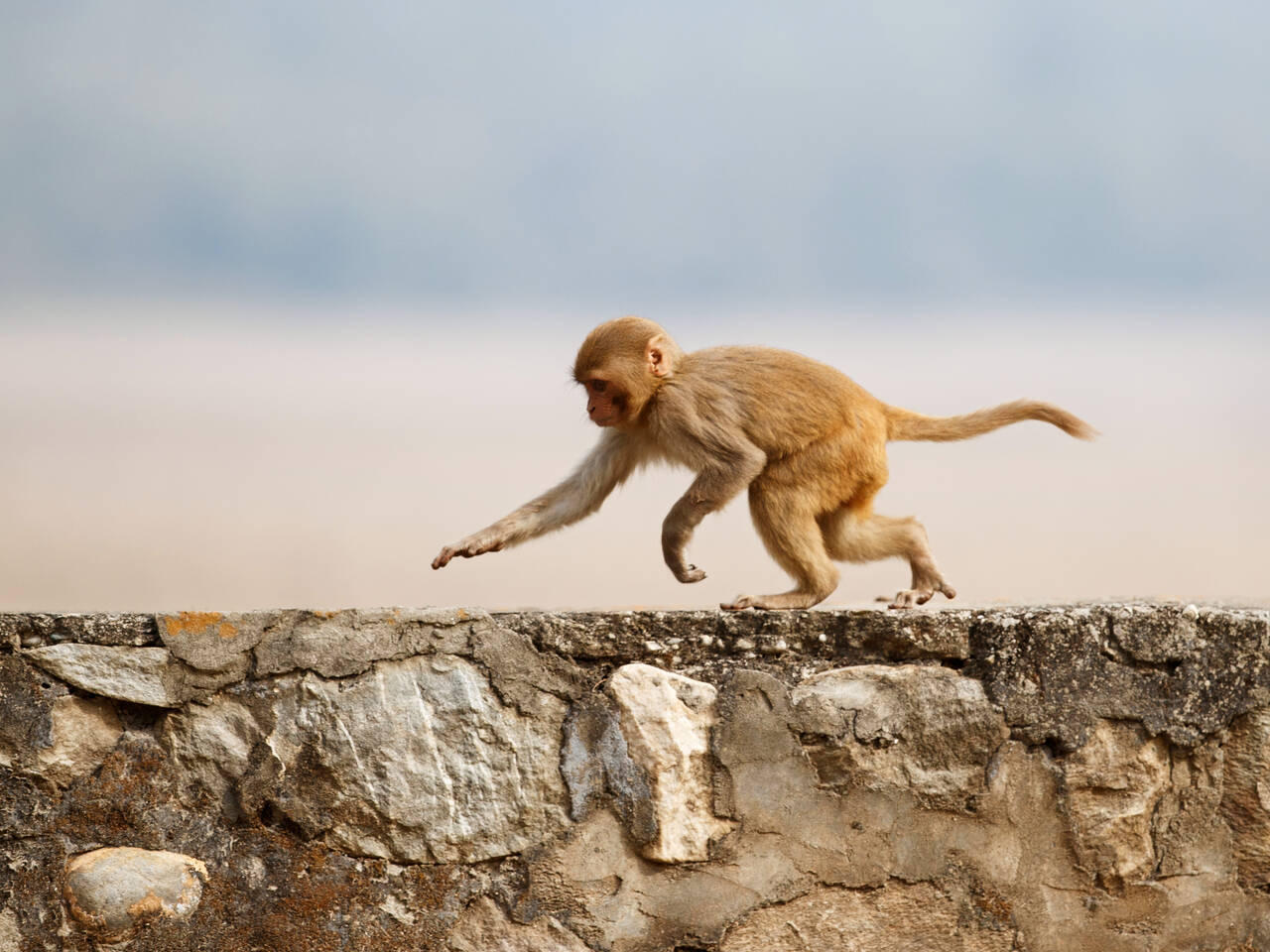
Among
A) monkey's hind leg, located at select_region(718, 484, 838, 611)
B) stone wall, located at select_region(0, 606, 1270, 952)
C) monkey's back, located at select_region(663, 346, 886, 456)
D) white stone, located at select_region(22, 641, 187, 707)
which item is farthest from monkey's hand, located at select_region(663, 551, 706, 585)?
white stone, located at select_region(22, 641, 187, 707)

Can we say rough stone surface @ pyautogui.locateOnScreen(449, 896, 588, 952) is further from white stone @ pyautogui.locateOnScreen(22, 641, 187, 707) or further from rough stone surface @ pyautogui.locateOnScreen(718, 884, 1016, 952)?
white stone @ pyautogui.locateOnScreen(22, 641, 187, 707)

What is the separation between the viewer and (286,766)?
3.76 m

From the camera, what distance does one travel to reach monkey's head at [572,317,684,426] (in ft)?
16.1

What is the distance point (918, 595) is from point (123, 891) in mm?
3054

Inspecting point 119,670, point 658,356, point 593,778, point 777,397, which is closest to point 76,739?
point 119,670

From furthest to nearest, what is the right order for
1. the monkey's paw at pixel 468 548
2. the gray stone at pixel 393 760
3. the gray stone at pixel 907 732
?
the monkey's paw at pixel 468 548, the gray stone at pixel 907 732, the gray stone at pixel 393 760

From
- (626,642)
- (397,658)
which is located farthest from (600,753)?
(397,658)

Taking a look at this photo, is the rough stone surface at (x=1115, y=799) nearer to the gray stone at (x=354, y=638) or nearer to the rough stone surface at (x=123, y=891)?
the gray stone at (x=354, y=638)

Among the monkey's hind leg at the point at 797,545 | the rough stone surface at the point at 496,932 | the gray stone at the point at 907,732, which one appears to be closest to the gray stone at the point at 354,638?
the rough stone surface at the point at 496,932

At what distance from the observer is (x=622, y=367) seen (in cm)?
488

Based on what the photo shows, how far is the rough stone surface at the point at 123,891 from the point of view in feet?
12.0

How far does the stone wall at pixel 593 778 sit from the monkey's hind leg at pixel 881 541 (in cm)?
112

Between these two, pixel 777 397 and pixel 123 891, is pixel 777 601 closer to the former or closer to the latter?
pixel 777 397

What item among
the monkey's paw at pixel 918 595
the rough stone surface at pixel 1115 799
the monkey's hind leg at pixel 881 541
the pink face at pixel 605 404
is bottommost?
the rough stone surface at pixel 1115 799
